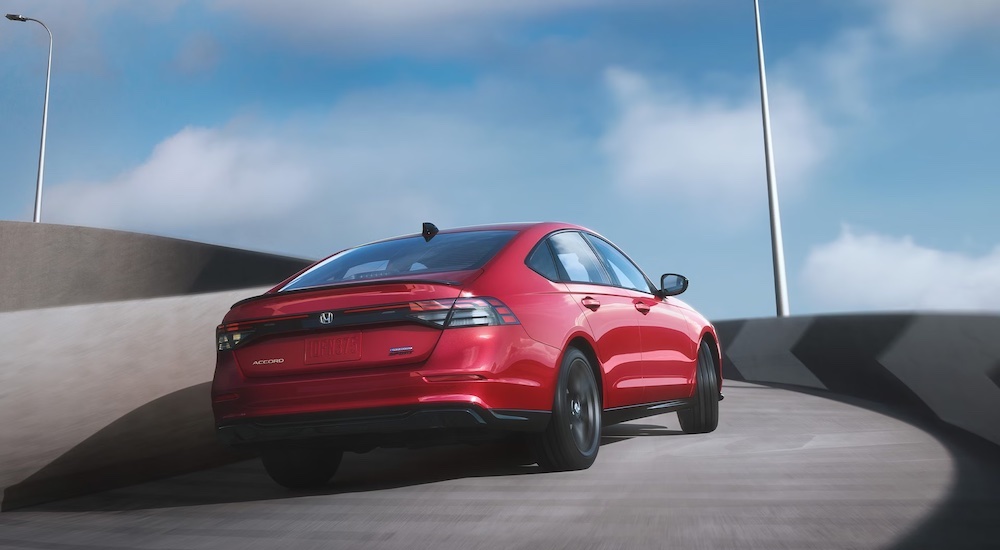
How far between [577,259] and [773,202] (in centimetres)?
1734

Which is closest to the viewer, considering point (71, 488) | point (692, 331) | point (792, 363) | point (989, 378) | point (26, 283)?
point (71, 488)

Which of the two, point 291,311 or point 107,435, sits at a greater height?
point 291,311

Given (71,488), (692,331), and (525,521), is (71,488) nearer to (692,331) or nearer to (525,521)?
(525,521)

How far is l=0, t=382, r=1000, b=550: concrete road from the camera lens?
15.3 ft

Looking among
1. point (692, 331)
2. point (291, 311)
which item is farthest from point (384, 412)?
point (692, 331)

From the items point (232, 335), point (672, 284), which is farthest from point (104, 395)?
point (672, 284)

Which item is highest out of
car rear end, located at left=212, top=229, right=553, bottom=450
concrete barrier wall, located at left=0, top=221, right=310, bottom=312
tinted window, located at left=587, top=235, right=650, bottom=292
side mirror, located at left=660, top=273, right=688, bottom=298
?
concrete barrier wall, located at left=0, top=221, right=310, bottom=312

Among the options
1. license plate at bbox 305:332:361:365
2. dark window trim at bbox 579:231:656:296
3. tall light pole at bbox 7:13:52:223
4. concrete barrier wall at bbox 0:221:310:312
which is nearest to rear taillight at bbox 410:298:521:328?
license plate at bbox 305:332:361:365

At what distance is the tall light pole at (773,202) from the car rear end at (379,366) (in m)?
15.9

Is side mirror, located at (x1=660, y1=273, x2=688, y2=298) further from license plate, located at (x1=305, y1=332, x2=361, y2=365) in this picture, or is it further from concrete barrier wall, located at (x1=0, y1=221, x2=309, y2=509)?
license plate, located at (x1=305, y1=332, x2=361, y2=365)

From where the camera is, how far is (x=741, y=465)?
6699 mm

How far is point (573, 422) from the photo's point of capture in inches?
252

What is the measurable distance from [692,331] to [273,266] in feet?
23.2

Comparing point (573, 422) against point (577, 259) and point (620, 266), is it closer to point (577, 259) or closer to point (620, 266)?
point (577, 259)
